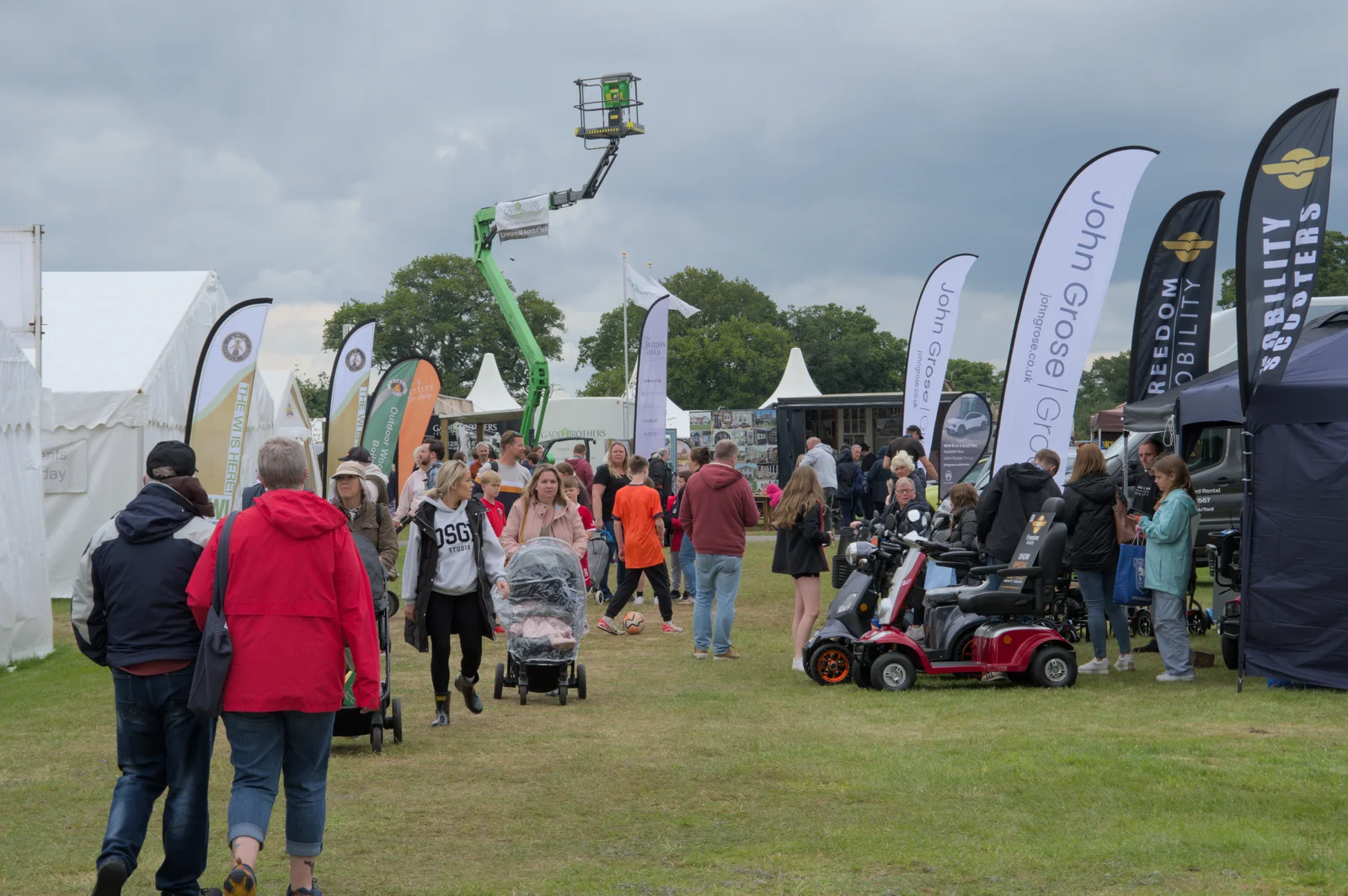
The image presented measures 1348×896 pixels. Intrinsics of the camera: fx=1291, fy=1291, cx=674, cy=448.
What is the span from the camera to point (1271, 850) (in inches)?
198

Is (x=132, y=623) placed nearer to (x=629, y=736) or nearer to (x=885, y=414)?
(x=629, y=736)

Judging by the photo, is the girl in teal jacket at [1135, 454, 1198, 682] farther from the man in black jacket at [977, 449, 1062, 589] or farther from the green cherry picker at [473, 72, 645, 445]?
the green cherry picker at [473, 72, 645, 445]

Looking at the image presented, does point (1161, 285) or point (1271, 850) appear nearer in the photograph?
point (1271, 850)

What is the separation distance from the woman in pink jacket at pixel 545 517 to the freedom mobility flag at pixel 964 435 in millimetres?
10893

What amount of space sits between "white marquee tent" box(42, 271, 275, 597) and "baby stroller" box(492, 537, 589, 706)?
29.8ft

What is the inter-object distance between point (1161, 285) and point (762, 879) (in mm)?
10414

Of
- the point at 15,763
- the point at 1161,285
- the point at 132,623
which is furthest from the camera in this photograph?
the point at 1161,285

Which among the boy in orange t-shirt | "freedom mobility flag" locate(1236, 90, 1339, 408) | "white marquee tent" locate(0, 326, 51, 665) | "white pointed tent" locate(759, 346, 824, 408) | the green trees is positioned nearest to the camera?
"freedom mobility flag" locate(1236, 90, 1339, 408)

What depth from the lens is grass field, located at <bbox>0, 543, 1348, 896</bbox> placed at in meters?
4.91

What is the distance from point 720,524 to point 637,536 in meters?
2.52

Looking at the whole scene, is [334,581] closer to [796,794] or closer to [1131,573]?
[796,794]

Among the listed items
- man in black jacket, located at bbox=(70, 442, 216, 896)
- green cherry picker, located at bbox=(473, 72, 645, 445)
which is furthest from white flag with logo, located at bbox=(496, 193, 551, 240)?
man in black jacket, located at bbox=(70, 442, 216, 896)

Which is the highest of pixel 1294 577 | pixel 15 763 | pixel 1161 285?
pixel 1161 285

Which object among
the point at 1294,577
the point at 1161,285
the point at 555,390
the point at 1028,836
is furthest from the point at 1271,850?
the point at 555,390
